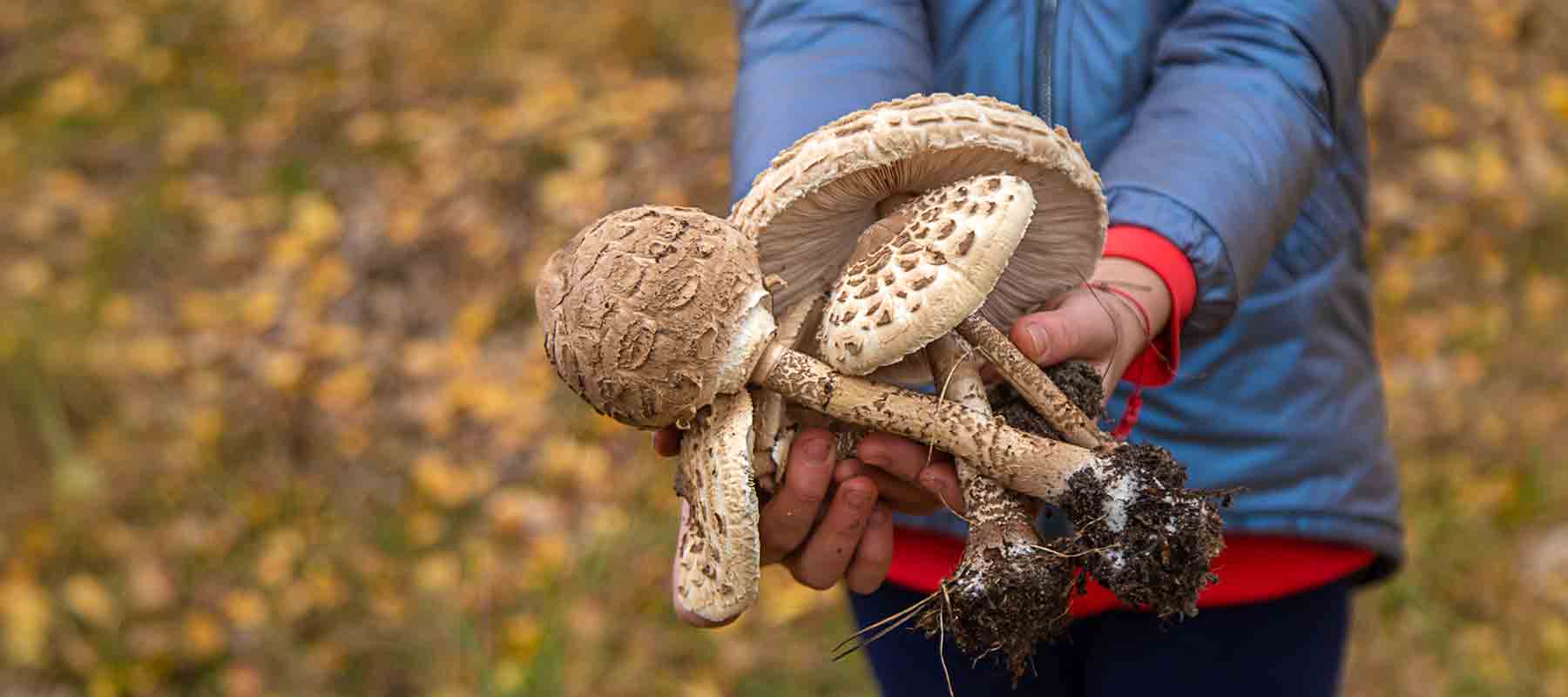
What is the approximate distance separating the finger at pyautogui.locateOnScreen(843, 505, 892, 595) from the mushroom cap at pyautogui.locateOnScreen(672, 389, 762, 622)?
0.20 m

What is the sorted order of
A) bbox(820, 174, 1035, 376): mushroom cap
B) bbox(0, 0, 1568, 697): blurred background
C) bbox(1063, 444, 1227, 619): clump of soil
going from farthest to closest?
bbox(0, 0, 1568, 697): blurred background
bbox(1063, 444, 1227, 619): clump of soil
bbox(820, 174, 1035, 376): mushroom cap

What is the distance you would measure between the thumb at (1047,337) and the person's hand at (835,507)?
201 mm

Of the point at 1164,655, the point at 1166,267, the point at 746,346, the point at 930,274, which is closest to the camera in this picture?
the point at 930,274

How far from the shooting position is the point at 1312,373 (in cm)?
229

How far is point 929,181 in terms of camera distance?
1810 mm

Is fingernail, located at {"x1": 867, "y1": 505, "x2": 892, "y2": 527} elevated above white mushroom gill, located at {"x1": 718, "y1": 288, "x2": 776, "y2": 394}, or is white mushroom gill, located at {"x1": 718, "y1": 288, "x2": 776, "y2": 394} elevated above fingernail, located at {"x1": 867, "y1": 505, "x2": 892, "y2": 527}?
white mushroom gill, located at {"x1": 718, "y1": 288, "x2": 776, "y2": 394}

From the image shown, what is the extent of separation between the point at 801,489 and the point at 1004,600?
32cm

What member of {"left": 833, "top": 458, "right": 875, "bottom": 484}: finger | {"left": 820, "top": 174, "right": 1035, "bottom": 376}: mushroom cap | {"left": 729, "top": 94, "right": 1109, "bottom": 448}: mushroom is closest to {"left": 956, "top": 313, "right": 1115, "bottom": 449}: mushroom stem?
{"left": 729, "top": 94, "right": 1109, "bottom": 448}: mushroom

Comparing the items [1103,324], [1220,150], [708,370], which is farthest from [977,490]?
[1220,150]

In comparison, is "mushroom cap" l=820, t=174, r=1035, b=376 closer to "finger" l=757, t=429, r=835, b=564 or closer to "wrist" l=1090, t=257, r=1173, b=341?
"finger" l=757, t=429, r=835, b=564

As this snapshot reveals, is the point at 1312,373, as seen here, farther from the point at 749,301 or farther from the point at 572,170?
the point at 572,170

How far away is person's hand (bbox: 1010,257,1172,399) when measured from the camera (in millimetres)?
1763

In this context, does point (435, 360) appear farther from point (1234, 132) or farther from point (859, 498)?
point (1234, 132)

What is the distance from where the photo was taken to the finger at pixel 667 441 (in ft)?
6.33
